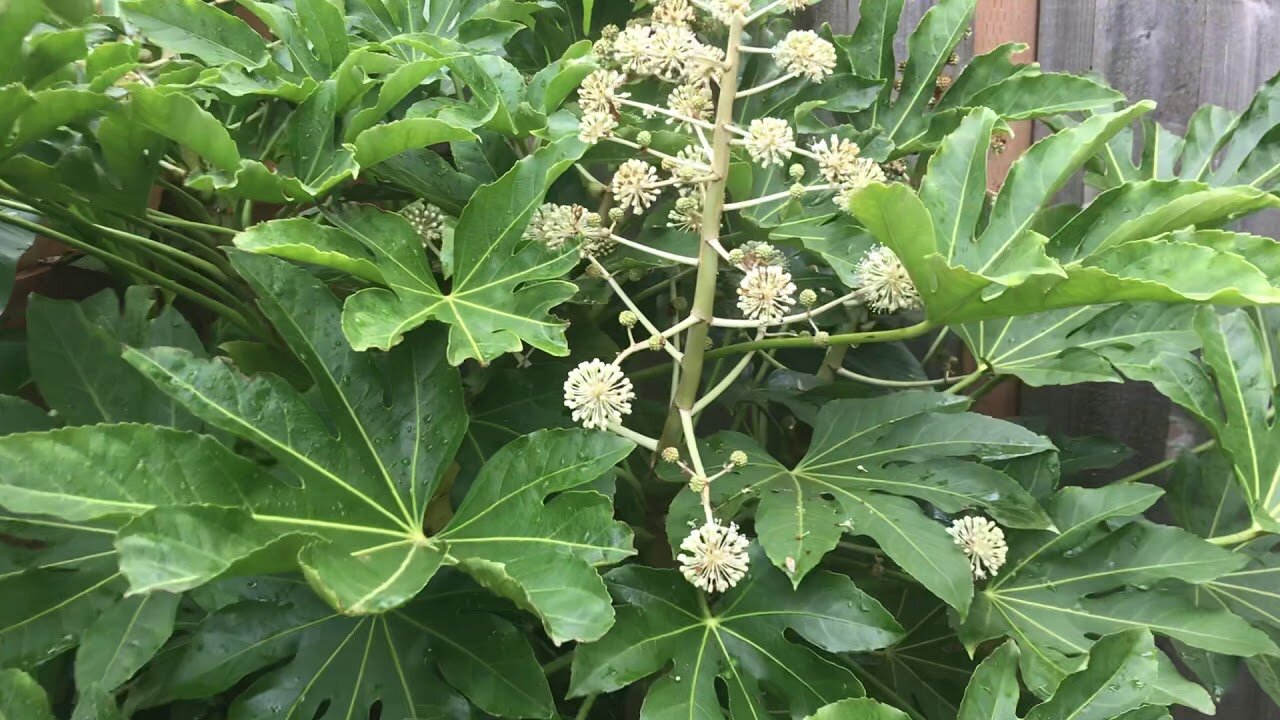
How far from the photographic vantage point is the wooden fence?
1307 mm

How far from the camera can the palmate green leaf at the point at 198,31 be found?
84 cm

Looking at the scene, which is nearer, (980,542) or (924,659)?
(980,542)

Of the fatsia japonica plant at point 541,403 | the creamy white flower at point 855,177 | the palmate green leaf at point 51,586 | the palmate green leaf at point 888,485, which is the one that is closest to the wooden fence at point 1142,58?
the fatsia japonica plant at point 541,403

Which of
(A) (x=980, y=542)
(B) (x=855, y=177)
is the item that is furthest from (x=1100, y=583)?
(B) (x=855, y=177)

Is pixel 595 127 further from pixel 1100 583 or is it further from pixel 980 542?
pixel 1100 583

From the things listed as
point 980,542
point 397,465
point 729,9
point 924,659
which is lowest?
point 924,659

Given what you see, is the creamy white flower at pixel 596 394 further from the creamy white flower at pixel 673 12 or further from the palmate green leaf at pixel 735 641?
the creamy white flower at pixel 673 12

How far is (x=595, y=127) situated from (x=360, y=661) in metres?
0.54

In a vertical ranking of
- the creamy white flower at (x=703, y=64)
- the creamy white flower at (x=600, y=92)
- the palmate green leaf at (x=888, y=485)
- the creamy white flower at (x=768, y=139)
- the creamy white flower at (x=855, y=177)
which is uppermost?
the creamy white flower at (x=703, y=64)

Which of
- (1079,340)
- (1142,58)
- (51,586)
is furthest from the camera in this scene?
(1142,58)

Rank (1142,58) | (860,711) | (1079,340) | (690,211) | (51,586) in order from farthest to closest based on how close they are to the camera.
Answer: (1142,58), (1079,340), (690,211), (51,586), (860,711)

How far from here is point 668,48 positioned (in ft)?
2.49

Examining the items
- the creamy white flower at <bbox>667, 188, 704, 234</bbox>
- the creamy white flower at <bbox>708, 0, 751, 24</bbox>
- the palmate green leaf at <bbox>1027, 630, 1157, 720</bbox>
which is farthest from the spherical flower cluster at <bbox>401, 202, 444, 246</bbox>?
the palmate green leaf at <bbox>1027, 630, 1157, 720</bbox>

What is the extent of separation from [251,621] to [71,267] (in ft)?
2.12
